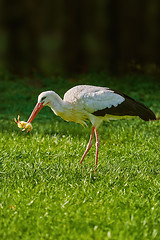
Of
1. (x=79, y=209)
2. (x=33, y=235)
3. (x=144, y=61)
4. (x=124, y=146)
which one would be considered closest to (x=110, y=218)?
(x=79, y=209)

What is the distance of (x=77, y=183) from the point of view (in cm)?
388

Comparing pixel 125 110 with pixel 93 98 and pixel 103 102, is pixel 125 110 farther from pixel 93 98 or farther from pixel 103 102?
pixel 93 98

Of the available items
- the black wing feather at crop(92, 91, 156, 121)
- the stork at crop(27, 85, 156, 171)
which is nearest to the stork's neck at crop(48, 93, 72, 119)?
the stork at crop(27, 85, 156, 171)

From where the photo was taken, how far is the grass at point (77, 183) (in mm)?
3018

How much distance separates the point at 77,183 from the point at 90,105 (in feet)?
3.17

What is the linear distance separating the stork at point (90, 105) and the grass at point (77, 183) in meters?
0.45

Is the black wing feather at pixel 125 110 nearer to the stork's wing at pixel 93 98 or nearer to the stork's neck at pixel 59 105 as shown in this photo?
the stork's wing at pixel 93 98

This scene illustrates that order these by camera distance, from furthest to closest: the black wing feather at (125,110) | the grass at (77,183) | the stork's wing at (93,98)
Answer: the black wing feather at (125,110), the stork's wing at (93,98), the grass at (77,183)

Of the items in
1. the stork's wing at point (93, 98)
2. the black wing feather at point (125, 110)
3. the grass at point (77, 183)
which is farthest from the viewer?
the black wing feather at point (125, 110)

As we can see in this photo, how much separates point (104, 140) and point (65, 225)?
2.76 meters

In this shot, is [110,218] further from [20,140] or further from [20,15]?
[20,15]

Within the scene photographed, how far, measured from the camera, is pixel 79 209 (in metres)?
3.27

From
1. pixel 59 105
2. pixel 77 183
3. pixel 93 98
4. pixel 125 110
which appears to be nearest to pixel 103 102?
pixel 93 98

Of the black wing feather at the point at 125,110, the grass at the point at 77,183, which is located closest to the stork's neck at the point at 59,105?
the black wing feather at the point at 125,110
